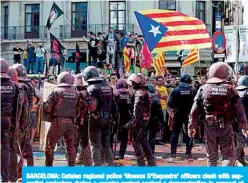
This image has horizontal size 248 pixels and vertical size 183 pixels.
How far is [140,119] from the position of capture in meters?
10.8

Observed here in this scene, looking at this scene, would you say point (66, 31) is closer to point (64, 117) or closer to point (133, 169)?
point (64, 117)

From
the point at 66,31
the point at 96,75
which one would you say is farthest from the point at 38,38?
the point at 96,75

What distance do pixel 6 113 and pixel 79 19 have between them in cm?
3213

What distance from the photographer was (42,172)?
432 cm

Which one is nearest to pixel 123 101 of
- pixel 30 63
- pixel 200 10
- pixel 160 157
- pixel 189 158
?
pixel 160 157

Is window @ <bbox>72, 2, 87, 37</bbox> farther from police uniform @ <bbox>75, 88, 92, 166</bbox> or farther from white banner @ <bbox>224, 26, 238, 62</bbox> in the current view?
police uniform @ <bbox>75, 88, 92, 166</bbox>

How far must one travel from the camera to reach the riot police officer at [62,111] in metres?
9.52

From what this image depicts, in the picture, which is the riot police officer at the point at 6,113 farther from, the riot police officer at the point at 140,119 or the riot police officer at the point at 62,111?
the riot police officer at the point at 140,119

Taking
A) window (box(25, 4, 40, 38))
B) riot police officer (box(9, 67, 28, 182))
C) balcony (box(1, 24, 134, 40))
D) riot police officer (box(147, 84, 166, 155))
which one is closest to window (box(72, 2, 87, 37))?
balcony (box(1, 24, 134, 40))

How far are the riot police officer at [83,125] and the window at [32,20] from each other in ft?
98.6

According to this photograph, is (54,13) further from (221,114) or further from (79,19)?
(79,19)

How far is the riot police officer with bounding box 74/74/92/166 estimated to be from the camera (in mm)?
10219

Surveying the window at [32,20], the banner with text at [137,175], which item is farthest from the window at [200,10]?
the banner with text at [137,175]

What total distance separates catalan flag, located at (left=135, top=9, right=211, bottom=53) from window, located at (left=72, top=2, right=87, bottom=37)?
23189mm
